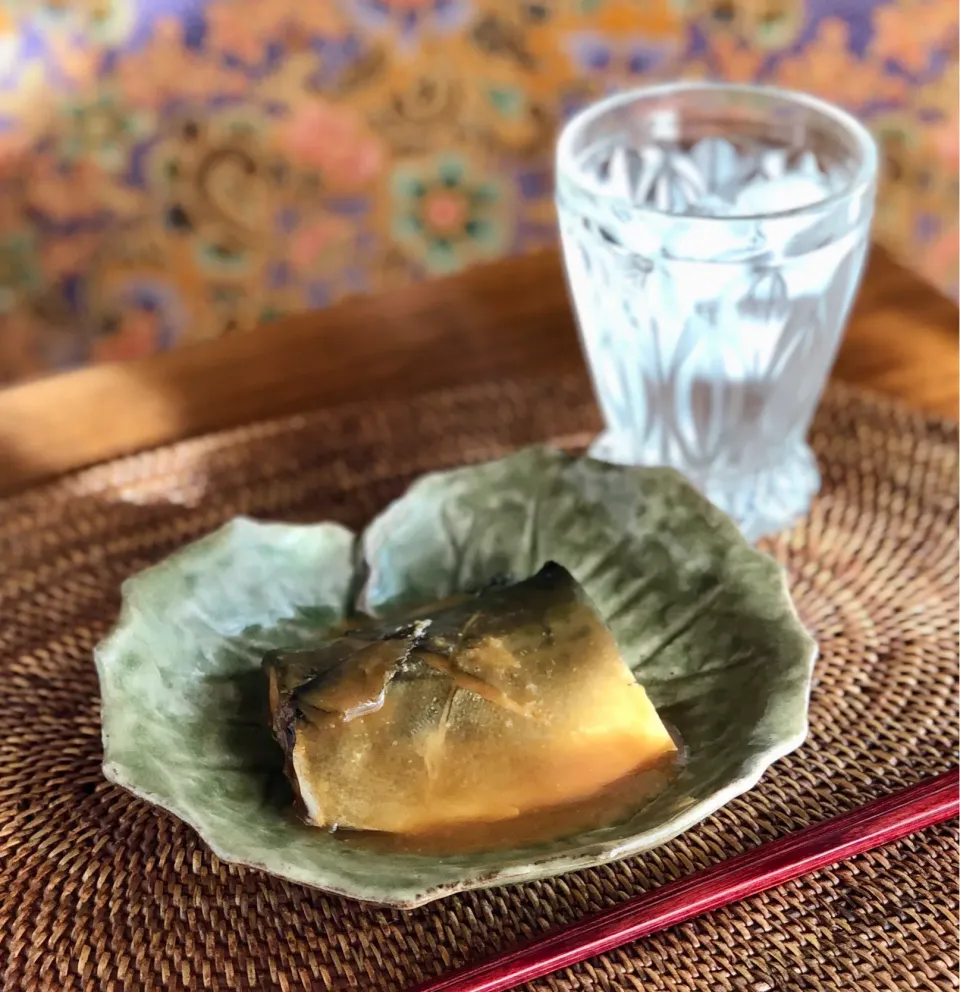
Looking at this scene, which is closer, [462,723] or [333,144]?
[462,723]

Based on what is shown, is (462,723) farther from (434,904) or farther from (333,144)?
(333,144)

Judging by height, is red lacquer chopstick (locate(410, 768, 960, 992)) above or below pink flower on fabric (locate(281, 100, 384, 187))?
below

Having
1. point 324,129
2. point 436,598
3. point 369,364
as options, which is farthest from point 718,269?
point 324,129

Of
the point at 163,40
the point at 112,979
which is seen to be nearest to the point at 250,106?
the point at 163,40

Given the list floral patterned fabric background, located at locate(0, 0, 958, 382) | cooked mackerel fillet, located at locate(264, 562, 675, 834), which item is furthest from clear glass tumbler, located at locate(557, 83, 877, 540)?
floral patterned fabric background, located at locate(0, 0, 958, 382)

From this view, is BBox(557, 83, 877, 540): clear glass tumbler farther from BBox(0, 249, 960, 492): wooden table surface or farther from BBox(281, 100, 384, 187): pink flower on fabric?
BBox(281, 100, 384, 187): pink flower on fabric

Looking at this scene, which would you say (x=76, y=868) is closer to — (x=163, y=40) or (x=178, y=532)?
(x=178, y=532)
